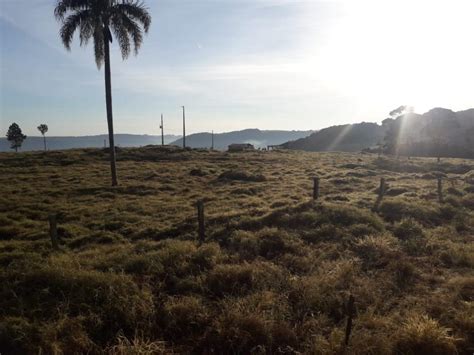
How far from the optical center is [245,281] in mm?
6863

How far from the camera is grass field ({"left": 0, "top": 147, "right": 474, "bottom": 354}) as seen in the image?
5016mm

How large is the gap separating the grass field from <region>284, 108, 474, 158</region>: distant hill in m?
Answer: 56.3

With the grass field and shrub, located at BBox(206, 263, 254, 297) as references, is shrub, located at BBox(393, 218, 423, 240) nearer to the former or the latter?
the grass field

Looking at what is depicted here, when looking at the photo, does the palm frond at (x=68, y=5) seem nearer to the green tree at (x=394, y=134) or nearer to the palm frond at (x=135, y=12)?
the palm frond at (x=135, y=12)

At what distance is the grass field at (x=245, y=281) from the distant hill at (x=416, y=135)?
185 feet

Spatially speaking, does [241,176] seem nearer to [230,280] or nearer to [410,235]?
[410,235]

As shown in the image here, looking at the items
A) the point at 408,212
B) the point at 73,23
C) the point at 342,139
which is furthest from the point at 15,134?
the point at 342,139

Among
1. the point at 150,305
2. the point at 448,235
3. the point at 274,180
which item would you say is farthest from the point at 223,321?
the point at 274,180

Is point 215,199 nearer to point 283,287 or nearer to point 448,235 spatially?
point 448,235

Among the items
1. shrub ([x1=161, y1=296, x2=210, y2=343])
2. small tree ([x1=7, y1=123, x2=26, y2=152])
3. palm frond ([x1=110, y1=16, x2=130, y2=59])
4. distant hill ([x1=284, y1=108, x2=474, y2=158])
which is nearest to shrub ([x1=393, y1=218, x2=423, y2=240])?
shrub ([x1=161, y1=296, x2=210, y2=343])

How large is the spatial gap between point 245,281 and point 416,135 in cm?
8840

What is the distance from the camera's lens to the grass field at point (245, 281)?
5016 mm

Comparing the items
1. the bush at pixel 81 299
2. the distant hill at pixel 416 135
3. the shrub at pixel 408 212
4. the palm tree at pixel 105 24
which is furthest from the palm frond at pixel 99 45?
the distant hill at pixel 416 135

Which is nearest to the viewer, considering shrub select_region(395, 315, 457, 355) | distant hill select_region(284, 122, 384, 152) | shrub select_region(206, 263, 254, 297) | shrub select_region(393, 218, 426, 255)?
shrub select_region(395, 315, 457, 355)
